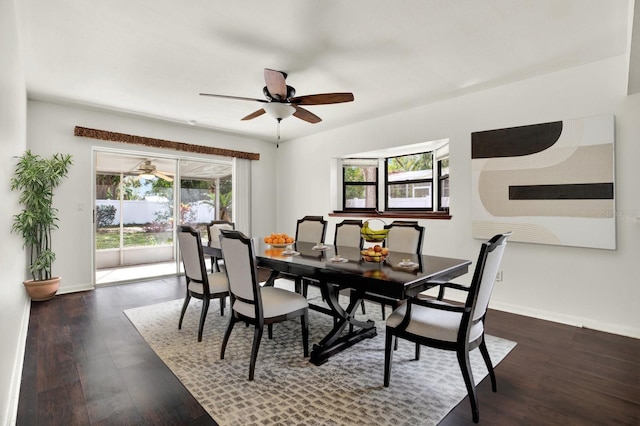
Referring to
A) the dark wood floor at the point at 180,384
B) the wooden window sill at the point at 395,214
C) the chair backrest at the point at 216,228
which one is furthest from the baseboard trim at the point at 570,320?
the chair backrest at the point at 216,228

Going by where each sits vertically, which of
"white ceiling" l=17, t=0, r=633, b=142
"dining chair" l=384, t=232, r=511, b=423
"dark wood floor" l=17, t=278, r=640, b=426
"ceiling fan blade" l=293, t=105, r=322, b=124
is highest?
"white ceiling" l=17, t=0, r=633, b=142

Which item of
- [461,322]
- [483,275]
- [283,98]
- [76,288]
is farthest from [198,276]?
[76,288]

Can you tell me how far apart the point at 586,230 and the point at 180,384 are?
3.69m

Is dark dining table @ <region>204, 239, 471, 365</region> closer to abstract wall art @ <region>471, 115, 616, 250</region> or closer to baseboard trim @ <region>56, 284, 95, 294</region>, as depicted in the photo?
abstract wall art @ <region>471, 115, 616, 250</region>

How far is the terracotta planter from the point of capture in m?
3.78

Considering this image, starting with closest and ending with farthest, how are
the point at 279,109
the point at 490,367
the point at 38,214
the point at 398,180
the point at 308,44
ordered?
the point at 490,367 → the point at 308,44 → the point at 279,109 → the point at 38,214 → the point at 398,180

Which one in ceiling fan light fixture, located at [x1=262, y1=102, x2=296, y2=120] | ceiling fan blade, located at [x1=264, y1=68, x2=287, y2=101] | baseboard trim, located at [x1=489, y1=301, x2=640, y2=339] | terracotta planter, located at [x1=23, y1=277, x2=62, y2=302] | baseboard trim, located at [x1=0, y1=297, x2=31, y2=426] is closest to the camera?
baseboard trim, located at [x1=0, y1=297, x2=31, y2=426]

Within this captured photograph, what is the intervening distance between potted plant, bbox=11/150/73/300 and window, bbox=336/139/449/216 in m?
4.00

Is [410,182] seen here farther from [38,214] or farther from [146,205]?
[38,214]

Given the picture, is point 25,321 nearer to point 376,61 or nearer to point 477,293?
point 477,293

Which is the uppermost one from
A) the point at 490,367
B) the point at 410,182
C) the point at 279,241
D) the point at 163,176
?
the point at 163,176

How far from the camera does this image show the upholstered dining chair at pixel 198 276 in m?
2.77

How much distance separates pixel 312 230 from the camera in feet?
13.3

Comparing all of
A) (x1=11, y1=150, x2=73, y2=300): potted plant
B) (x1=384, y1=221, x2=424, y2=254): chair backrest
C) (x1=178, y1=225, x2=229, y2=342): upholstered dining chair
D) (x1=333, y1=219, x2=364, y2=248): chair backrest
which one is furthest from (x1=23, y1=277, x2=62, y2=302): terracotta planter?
(x1=384, y1=221, x2=424, y2=254): chair backrest
